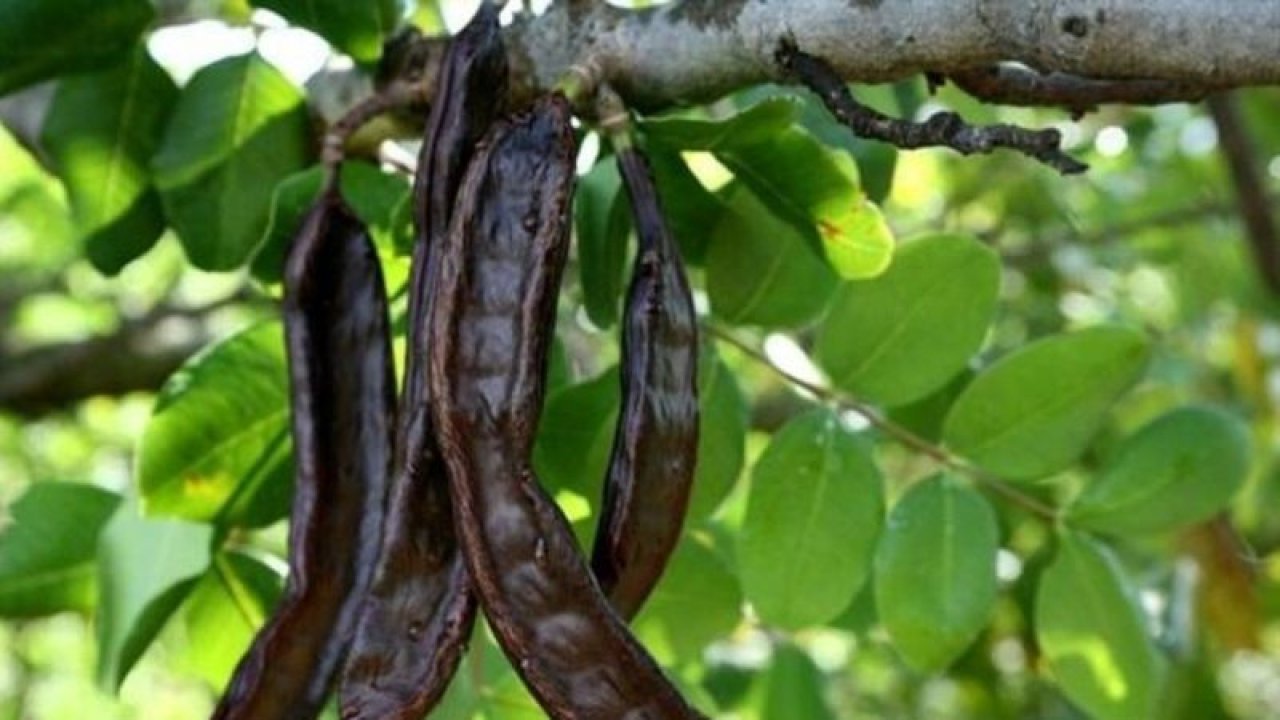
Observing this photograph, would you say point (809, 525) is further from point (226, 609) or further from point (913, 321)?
point (226, 609)

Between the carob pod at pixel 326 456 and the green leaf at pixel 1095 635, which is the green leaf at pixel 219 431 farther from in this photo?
the green leaf at pixel 1095 635

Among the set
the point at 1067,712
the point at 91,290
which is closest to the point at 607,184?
the point at 1067,712

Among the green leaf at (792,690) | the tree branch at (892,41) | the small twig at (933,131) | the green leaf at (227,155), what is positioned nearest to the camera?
the tree branch at (892,41)

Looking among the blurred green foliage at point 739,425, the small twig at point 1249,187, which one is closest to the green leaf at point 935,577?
the blurred green foliage at point 739,425

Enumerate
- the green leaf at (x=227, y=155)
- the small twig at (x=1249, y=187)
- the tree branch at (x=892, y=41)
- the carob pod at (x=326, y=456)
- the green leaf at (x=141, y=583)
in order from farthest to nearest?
the small twig at (x=1249, y=187) < the green leaf at (x=227, y=155) < the green leaf at (x=141, y=583) < the carob pod at (x=326, y=456) < the tree branch at (x=892, y=41)

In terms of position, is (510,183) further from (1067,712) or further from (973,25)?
(1067,712)

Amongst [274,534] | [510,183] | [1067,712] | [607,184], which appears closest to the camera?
[510,183]
